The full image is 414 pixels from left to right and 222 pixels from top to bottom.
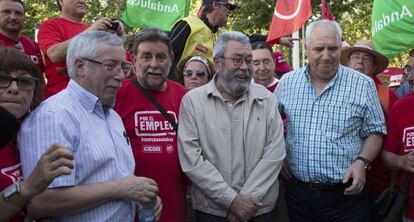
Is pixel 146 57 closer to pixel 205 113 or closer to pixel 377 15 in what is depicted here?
pixel 205 113

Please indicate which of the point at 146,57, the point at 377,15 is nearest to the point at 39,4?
the point at 377,15

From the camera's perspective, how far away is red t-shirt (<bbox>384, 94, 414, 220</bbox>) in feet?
13.9

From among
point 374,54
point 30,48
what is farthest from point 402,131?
point 30,48

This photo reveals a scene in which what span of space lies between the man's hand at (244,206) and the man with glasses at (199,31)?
2558 mm

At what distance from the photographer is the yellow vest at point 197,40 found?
244 inches

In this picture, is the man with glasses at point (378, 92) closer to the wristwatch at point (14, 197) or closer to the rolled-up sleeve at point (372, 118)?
the rolled-up sleeve at point (372, 118)

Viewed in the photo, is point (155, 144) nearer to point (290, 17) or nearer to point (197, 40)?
point (197, 40)

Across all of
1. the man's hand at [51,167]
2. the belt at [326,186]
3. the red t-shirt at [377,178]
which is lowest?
the red t-shirt at [377,178]

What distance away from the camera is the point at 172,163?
3943 mm

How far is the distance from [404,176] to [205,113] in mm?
1717

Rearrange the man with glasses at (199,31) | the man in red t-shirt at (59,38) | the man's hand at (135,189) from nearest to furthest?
1. the man's hand at (135,189)
2. the man in red t-shirt at (59,38)
3. the man with glasses at (199,31)

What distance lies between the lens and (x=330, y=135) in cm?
418

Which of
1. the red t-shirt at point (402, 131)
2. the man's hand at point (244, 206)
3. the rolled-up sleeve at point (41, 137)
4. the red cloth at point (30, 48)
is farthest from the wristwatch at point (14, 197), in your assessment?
the red t-shirt at point (402, 131)

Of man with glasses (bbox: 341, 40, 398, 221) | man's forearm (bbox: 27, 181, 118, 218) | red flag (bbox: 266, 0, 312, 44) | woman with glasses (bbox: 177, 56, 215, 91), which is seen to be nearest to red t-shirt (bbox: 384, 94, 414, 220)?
man with glasses (bbox: 341, 40, 398, 221)
